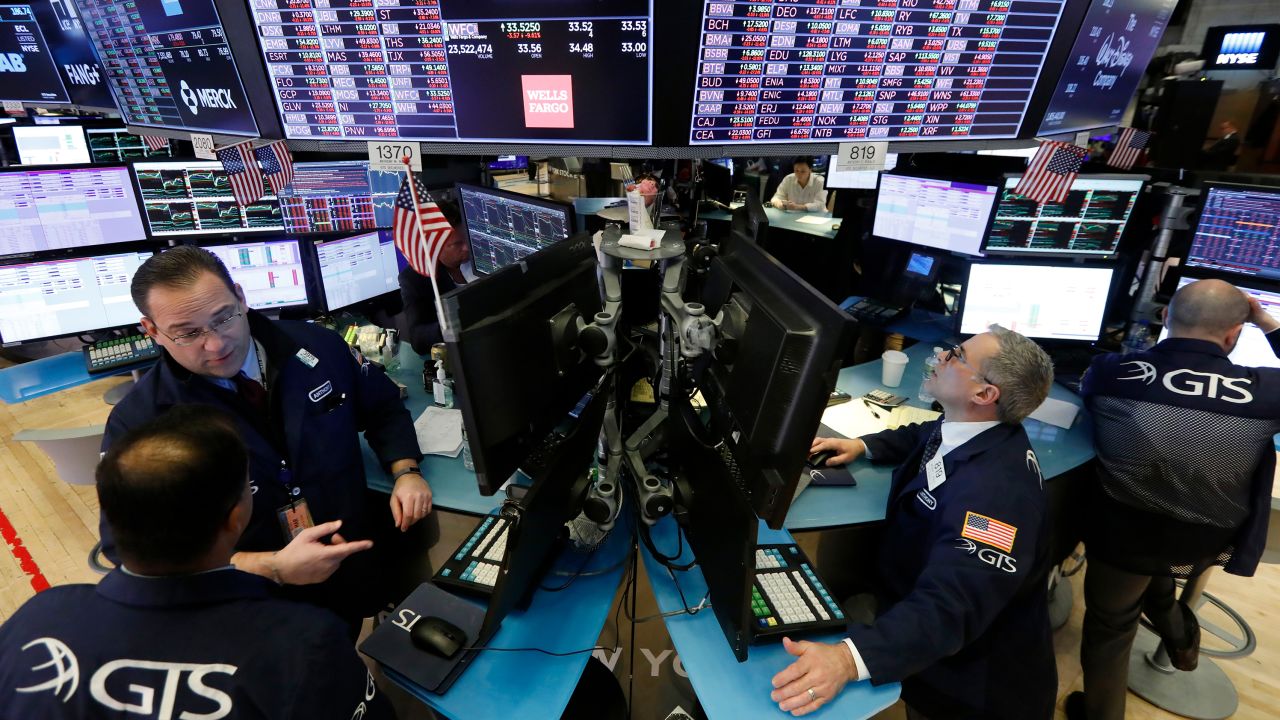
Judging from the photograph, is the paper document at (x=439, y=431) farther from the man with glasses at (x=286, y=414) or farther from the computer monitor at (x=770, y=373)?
the computer monitor at (x=770, y=373)

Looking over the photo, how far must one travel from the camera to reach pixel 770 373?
1120 mm

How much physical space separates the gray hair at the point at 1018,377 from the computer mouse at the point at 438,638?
61.0 inches

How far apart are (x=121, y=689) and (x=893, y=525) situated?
182 cm

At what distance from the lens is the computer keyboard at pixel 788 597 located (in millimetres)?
1459

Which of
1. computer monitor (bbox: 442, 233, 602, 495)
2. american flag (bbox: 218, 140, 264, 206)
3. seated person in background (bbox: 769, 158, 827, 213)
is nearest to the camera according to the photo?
computer monitor (bbox: 442, 233, 602, 495)

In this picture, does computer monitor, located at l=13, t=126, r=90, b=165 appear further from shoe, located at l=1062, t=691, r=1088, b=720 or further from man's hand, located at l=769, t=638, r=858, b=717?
shoe, located at l=1062, t=691, r=1088, b=720

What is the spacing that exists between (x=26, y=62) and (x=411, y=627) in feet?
15.9

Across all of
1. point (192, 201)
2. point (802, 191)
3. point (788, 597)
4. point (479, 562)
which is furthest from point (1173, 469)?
point (802, 191)

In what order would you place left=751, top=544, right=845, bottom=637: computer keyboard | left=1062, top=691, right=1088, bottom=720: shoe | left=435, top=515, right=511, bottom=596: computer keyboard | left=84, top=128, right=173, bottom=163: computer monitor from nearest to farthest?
left=751, top=544, right=845, bottom=637: computer keyboard, left=435, top=515, right=511, bottom=596: computer keyboard, left=1062, top=691, right=1088, bottom=720: shoe, left=84, top=128, right=173, bottom=163: computer monitor

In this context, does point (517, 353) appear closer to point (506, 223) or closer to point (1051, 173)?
point (506, 223)

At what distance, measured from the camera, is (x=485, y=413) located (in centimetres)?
120

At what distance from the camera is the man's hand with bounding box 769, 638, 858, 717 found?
4.24 feet

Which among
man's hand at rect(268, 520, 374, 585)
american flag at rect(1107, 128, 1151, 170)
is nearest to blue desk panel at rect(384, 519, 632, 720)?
man's hand at rect(268, 520, 374, 585)

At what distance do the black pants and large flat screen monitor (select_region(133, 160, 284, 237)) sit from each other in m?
3.72
